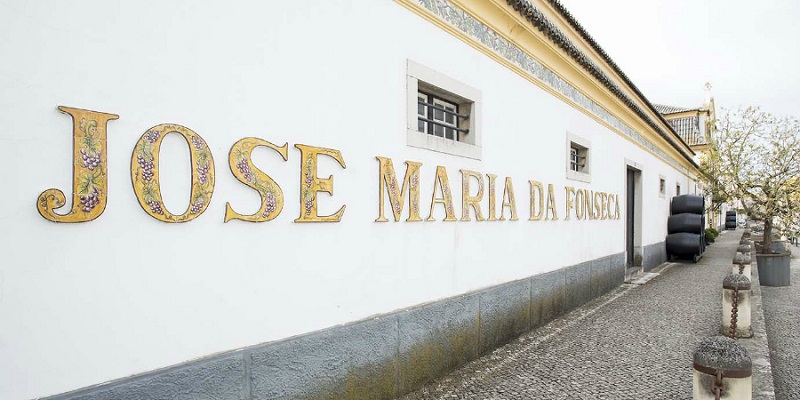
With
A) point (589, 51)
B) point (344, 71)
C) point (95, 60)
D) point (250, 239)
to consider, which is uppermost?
point (589, 51)

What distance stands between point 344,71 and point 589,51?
19.5 ft

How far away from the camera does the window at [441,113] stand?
3.74 metres

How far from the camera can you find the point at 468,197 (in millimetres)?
4324

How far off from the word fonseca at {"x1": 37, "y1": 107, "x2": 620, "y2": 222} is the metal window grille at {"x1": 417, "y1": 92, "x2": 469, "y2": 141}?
51 cm

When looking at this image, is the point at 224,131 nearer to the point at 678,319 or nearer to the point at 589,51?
the point at 678,319

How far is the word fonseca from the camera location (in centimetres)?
188

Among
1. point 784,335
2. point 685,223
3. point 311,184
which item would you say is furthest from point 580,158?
point 685,223

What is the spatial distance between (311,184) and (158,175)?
94cm

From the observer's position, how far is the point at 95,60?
193 centimetres

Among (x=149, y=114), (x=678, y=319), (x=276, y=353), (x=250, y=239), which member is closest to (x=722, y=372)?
(x=276, y=353)

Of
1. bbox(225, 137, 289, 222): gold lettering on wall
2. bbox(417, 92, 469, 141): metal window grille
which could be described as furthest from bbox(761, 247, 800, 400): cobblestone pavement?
bbox(225, 137, 289, 222): gold lettering on wall

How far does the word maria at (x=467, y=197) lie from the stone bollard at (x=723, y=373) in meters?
2.15

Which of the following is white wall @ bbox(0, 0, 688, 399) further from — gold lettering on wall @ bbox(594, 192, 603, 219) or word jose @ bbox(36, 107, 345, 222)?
gold lettering on wall @ bbox(594, 192, 603, 219)

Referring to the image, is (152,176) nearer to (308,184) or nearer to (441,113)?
(308,184)
